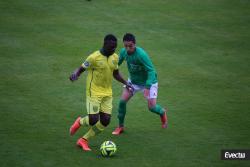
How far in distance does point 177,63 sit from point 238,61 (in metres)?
2.25

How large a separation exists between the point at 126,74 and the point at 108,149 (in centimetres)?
681

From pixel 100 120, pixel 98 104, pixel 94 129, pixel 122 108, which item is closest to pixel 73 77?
pixel 98 104

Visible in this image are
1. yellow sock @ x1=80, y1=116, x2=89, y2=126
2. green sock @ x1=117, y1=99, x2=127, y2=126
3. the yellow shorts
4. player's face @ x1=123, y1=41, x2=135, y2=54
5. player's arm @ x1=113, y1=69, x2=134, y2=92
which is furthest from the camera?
green sock @ x1=117, y1=99, x2=127, y2=126

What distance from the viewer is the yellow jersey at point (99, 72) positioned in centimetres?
1168

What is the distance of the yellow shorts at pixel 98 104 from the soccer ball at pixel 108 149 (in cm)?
75

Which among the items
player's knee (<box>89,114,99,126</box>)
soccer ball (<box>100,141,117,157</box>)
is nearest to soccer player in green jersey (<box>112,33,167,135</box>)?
player's knee (<box>89,114,99,126</box>)

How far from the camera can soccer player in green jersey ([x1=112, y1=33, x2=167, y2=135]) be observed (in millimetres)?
12648

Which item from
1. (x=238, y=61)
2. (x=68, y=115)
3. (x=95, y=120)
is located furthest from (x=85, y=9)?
(x=95, y=120)

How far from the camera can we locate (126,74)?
1811 cm

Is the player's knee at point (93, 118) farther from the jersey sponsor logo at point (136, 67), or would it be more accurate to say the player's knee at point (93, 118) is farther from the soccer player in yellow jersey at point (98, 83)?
the jersey sponsor logo at point (136, 67)

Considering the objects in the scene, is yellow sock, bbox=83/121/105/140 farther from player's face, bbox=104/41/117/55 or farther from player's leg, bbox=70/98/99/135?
player's face, bbox=104/41/117/55

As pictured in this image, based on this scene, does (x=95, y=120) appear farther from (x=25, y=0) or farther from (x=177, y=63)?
(x=25, y=0)

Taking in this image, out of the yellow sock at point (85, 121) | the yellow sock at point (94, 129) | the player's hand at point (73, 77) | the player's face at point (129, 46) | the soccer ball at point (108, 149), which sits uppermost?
the player's face at point (129, 46)

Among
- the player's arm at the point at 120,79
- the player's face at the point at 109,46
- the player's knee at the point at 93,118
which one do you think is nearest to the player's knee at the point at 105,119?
the player's knee at the point at 93,118
